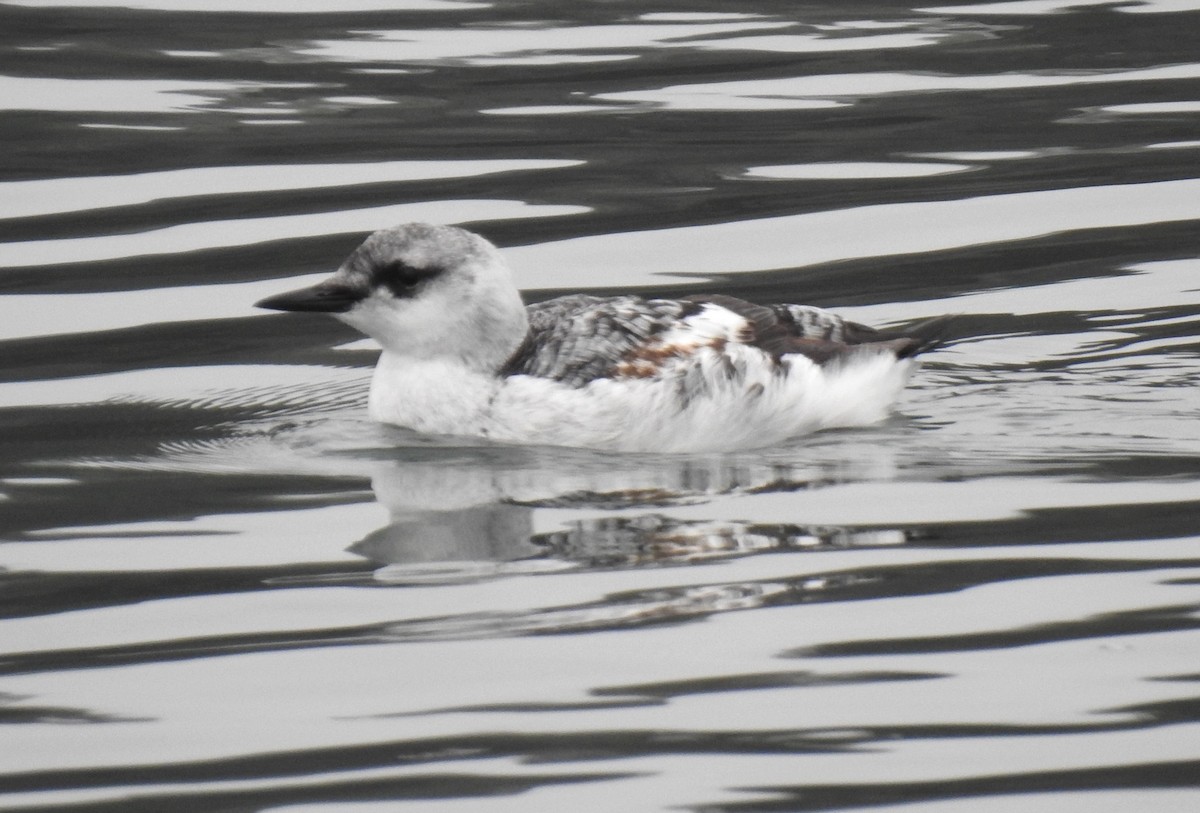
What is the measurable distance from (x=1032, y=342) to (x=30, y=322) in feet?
13.7

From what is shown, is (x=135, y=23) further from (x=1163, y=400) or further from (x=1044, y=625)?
(x=1044, y=625)

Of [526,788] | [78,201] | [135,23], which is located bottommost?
[526,788]

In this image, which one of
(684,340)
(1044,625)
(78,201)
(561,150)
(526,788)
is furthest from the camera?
(561,150)

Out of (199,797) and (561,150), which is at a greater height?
(561,150)

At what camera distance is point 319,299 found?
7809 mm

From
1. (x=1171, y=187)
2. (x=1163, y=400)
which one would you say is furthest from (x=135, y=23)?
(x=1163, y=400)

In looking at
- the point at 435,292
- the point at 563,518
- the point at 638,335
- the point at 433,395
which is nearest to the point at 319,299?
the point at 435,292

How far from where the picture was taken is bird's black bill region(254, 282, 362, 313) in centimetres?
777

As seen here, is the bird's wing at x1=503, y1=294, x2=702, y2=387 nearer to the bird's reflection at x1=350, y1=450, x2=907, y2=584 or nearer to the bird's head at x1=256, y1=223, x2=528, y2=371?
the bird's head at x1=256, y1=223, x2=528, y2=371

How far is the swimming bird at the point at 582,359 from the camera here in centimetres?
762

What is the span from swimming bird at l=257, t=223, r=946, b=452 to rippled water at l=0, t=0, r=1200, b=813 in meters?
0.17

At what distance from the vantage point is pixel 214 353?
899cm

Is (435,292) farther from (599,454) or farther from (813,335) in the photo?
(813,335)

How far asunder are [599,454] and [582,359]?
0.36 m
